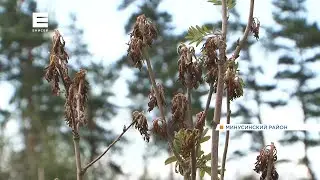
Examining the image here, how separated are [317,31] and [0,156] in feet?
25.1

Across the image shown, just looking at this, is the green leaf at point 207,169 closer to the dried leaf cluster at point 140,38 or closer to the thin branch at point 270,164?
the thin branch at point 270,164

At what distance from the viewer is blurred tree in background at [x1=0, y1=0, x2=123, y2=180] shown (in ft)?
36.1

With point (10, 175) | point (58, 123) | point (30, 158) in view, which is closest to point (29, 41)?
point (58, 123)

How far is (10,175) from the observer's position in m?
13.1

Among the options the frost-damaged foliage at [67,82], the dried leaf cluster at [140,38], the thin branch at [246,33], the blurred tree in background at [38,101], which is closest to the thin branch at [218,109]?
the thin branch at [246,33]

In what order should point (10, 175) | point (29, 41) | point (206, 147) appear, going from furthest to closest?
point (10, 175) < point (29, 41) < point (206, 147)

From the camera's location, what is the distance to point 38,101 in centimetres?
1147

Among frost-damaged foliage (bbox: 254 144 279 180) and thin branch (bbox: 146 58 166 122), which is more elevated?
thin branch (bbox: 146 58 166 122)

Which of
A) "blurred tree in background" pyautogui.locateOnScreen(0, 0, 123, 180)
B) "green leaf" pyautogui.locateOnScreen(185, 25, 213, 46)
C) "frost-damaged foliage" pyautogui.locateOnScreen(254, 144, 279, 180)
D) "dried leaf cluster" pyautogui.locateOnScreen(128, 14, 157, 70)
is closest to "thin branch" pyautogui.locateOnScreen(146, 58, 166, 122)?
"dried leaf cluster" pyautogui.locateOnScreen(128, 14, 157, 70)

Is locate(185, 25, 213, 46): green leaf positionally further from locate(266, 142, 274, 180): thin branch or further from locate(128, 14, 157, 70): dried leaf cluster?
locate(266, 142, 274, 180): thin branch

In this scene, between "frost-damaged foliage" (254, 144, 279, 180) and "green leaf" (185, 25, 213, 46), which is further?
"green leaf" (185, 25, 213, 46)

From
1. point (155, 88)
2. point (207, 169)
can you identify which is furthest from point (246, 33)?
point (207, 169)

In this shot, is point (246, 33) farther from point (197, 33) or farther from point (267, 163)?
point (267, 163)

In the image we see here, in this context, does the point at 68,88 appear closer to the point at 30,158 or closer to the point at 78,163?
the point at 78,163
